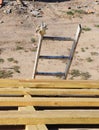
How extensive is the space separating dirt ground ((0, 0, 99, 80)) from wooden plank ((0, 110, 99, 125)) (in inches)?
275

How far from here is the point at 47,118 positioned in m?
3.36

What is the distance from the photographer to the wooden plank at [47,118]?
3248 millimetres

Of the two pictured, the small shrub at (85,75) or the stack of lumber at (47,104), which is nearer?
the stack of lumber at (47,104)

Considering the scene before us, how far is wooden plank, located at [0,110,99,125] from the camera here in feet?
10.7

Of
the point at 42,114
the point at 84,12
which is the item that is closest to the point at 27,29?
the point at 84,12

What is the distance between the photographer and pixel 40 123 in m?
3.29

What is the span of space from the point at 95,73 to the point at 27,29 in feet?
15.2

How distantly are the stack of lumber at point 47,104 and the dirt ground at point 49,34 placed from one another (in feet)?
17.1

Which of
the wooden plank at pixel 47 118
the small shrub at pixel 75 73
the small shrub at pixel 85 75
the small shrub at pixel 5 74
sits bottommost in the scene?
the small shrub at pixel 85 75

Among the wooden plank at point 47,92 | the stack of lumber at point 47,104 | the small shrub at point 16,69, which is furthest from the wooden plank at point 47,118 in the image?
the small shrub at point 16,69

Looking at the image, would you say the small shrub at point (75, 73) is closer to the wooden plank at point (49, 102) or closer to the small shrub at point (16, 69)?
the small shrub at point (16, 69)

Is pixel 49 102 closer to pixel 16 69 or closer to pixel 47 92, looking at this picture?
pixel 47 92

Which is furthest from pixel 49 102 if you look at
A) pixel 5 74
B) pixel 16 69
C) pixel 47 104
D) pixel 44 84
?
pixel 16 69

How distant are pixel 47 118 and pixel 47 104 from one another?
0.71 meters
